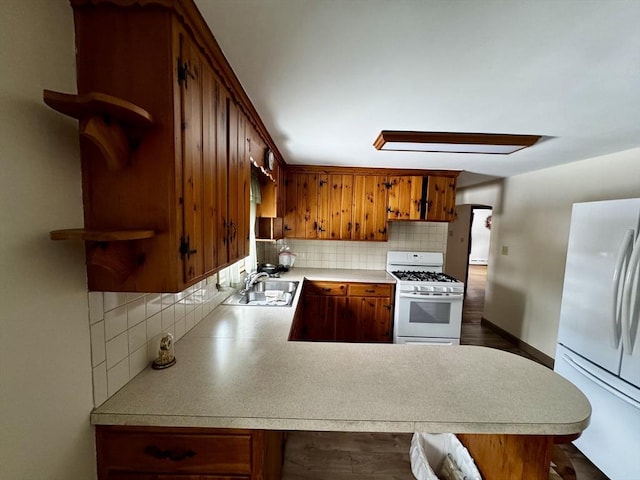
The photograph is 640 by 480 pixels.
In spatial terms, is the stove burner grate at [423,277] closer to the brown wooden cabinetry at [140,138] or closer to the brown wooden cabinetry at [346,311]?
the brown wooden cabinetry at [346,311]

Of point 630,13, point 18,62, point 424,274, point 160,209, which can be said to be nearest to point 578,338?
point 424,274

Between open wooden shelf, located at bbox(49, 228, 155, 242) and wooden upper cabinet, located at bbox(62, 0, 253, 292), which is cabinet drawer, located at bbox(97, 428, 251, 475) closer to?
wooden upper cabinet, located at bbox(62, 0, 253, 292)

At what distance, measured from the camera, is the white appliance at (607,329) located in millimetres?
1504

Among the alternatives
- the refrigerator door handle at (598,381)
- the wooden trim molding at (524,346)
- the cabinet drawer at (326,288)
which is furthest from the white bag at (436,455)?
the wooden trim molding at (524,346)

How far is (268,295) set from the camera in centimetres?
250

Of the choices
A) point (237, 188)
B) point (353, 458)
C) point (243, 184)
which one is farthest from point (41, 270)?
point (353, 458)

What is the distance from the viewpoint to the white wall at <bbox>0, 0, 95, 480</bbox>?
2.05 feet

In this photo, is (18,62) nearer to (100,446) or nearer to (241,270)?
(100,446)

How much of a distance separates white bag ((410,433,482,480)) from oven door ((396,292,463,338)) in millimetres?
1457

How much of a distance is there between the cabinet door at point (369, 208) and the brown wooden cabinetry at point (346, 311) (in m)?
0.69

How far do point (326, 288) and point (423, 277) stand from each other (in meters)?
1.25

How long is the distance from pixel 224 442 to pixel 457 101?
1913mm

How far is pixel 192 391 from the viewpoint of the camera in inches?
39.0

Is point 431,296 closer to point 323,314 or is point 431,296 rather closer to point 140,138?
point 323,314
